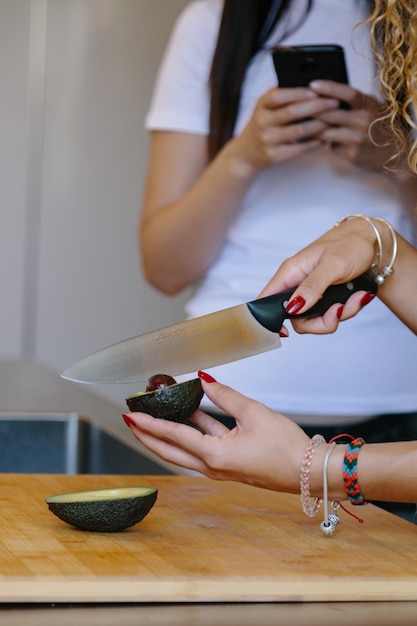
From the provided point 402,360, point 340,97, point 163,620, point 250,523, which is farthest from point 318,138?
point 163,620

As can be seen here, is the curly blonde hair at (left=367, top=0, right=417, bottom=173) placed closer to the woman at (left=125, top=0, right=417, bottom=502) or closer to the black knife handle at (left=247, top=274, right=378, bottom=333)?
the woman at (left=125, top=0, right=417, bottom=502)

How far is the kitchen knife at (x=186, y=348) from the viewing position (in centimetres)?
104

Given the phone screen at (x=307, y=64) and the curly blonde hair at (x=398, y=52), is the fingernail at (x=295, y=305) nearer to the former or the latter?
the curly blonde hair at (x=398, y=52)

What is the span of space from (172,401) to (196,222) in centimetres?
55

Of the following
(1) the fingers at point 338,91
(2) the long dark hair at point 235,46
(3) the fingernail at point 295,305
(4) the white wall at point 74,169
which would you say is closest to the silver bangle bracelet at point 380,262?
(3) the fingernail at point 295,305

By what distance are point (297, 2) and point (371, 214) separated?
1.17 feet

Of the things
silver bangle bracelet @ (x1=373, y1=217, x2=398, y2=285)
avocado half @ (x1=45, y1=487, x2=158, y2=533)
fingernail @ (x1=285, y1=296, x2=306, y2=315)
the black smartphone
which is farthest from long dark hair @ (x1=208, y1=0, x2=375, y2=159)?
avocado half @ (x1=45, y1=487, x2=158, y2=533)

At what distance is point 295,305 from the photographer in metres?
0.96

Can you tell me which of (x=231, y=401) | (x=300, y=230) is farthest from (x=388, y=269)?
(x=300, y=230)

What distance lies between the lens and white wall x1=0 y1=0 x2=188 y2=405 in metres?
4.07

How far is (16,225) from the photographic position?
4.13 m

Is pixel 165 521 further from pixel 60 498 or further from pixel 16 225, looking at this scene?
pixel 16 225

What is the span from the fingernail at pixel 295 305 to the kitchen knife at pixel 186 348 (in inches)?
2.4

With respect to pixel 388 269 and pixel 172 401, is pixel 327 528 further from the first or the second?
pixel 388 269
